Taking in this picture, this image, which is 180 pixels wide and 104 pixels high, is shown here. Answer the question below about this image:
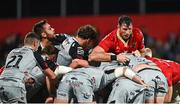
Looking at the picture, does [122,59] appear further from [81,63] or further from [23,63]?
[23,63]

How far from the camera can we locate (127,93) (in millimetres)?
6652

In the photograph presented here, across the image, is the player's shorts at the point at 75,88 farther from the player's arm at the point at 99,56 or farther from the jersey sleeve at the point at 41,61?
the player's arm at the point at 99,56

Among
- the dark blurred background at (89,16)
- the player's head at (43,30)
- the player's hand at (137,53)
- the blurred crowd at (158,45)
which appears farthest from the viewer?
the dark blurred background at (89,16)

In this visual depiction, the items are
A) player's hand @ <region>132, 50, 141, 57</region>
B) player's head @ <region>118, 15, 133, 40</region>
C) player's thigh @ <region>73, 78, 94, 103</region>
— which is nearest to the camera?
player's thigh @ <region>73, 78, 94, 103</region>

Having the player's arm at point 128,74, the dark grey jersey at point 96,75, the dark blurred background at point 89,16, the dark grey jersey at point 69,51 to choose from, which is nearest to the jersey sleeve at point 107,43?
the dark grey jersey at point 69,51

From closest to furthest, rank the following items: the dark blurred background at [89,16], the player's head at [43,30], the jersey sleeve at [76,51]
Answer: the jersey sleeve at [76,51] → the player's head at [43,30] → the dark blurred background at [89,16]

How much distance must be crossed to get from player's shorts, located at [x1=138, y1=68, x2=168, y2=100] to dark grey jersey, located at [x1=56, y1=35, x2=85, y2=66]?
34.9 inches

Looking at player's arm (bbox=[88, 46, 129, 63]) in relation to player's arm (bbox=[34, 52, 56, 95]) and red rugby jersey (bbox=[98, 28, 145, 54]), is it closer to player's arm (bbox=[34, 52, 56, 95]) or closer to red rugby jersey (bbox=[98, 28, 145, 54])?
red rugby jersey (bbox=[98, 28, 145, 54])

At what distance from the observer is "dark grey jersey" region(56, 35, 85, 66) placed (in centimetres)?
727

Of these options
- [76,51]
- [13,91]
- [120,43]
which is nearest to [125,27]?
[120,43]

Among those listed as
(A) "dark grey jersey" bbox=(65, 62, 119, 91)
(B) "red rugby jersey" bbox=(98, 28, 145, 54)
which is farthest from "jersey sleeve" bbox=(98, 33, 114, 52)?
(A) "dark grey jersey" bbox=(65, 62, 119, 91)

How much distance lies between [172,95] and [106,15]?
6.37 meters

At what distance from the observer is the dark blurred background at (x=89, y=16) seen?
1315 cm

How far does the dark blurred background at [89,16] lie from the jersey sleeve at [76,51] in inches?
216
